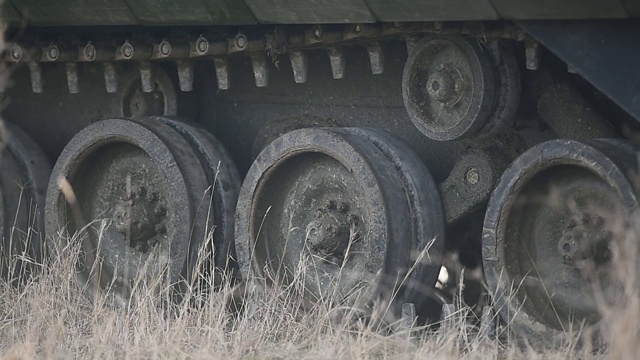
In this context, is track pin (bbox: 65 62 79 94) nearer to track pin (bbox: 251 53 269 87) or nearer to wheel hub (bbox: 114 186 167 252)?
wheel hub (bbox: 114 186 167 252)

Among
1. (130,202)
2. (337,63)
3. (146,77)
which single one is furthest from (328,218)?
(146,77)

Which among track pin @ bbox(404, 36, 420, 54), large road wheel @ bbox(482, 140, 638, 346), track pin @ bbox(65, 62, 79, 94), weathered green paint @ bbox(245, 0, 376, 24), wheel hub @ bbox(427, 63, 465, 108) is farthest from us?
track pin @ bbox(65, 62, 79, 94)

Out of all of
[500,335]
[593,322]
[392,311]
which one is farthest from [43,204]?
[593,322]

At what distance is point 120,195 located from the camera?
662 cm

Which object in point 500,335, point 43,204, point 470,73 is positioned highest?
point 470,73

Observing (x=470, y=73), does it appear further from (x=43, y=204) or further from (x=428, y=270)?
(x=43, y=204)

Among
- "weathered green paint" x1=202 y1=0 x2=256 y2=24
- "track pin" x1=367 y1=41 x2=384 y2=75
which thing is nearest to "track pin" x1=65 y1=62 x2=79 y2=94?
"weathered green paint" x1=202 y1=0 x2=256 y2=24

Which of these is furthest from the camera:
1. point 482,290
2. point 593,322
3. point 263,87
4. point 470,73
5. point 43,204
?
point 43,204

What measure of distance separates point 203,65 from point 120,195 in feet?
2.56

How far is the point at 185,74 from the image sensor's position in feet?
21.0

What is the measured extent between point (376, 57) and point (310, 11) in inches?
17.8

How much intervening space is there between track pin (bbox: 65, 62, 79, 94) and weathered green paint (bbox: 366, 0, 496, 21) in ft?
7.33

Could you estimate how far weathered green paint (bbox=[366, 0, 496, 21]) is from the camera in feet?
15.6

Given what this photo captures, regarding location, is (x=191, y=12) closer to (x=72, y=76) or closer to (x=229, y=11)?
(x=229, y=11)
